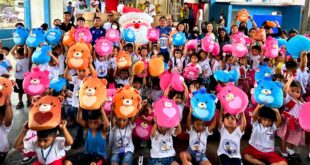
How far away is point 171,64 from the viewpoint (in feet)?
16.1

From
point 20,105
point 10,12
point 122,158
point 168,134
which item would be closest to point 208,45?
point 168,134

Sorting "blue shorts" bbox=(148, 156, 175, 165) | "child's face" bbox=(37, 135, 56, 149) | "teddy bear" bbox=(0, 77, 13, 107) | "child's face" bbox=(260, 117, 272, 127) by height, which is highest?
"teddy bear" bbox=(0, 77, 13, 107)

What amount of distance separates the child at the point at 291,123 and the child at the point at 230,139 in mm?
550

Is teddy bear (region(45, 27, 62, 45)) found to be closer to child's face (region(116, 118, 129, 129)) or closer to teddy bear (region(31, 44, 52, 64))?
teddy bear (region(31, 44, 52, 64))

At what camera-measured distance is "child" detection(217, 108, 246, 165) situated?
2881mm

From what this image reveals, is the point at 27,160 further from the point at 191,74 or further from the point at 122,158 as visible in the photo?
the point at 191,74

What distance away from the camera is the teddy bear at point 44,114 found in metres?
2.45

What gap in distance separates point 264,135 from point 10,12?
9393 mm

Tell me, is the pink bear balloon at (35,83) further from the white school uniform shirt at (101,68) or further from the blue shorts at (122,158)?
the white school uniform shirt at (101,68)

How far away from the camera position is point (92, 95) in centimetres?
271

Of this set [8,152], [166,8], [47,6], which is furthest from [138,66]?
[166,8]

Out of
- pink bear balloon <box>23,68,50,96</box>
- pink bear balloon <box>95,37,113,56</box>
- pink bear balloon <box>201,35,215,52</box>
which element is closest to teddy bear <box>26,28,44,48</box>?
pink bear balloon <box>95,37,113,56</box>

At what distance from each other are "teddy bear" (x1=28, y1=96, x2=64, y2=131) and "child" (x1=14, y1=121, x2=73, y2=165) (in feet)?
0.21

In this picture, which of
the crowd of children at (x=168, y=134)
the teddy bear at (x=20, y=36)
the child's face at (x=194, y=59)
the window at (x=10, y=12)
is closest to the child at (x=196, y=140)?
the crowd of children at (x=168, y=134)
